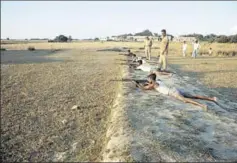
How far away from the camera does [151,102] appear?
31.3 ft

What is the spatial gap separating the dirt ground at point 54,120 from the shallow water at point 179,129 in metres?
0.83

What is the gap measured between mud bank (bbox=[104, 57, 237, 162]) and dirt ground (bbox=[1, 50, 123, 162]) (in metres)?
0.62

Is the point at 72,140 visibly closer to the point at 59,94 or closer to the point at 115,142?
the point at 115,142

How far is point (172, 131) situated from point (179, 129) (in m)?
0.23

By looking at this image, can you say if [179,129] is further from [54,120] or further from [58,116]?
Answer: [58,116]

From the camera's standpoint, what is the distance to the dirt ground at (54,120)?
7105mm

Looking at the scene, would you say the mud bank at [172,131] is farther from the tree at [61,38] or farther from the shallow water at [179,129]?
the tree at [61,38]

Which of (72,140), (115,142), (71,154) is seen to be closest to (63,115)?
(72,140)

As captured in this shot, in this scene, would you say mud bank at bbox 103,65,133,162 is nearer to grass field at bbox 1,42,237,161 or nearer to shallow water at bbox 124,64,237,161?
shallow water at bbox 124,64,237,161

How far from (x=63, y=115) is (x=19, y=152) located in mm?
2555

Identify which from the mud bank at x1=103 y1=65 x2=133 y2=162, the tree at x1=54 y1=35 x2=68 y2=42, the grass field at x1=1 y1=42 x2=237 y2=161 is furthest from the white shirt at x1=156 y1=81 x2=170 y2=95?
the tree at x1=54 y1=35 x2=68 y2=42

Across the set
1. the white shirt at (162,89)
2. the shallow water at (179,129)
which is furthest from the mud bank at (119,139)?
the white shirt at (162,89)

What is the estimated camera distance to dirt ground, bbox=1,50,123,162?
280 inches

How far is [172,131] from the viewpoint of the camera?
22.4 feet
